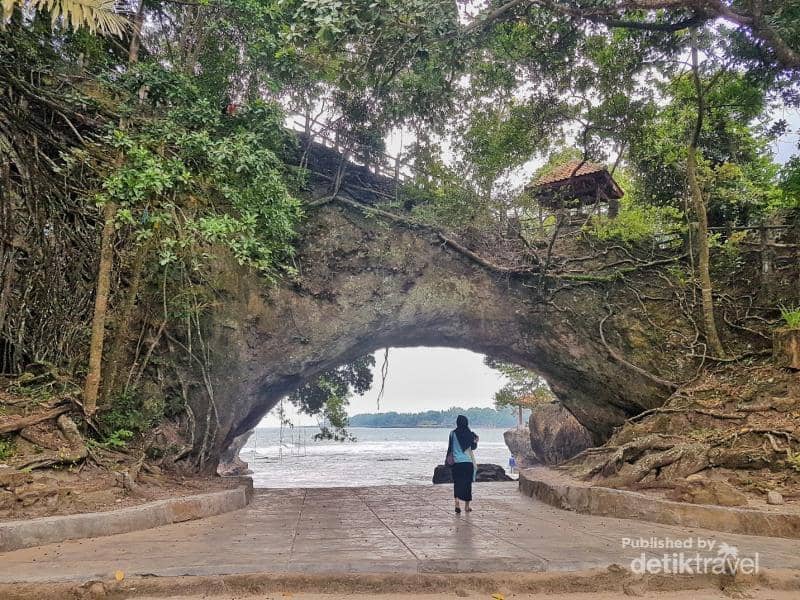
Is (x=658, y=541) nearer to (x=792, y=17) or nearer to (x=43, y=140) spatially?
(x=792, y=17)

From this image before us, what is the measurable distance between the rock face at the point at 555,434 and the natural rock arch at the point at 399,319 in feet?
27.1

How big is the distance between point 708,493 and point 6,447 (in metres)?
8.29

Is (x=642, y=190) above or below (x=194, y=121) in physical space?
above

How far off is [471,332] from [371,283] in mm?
2690

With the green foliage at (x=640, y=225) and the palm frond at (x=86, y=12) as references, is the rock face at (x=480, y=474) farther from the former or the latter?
the palm frond at (x=86, y=12)

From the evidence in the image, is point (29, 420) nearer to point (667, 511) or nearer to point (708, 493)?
point (667, 511)

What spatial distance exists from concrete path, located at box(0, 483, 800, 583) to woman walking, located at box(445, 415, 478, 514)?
0.91 ft

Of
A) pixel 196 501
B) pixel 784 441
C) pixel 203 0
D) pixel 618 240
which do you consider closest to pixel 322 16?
pixel 203 0

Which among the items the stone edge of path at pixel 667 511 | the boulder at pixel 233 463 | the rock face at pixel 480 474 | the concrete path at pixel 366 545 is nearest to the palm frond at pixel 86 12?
the concrete path at pixel 366 545

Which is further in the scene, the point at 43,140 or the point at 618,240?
the point at 618,240

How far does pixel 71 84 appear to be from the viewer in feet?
26.2

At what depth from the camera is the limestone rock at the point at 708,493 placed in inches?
230

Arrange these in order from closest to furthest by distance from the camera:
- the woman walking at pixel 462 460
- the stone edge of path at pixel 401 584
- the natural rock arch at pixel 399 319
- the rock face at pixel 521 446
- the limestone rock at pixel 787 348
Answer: the stone edge of path at pixel 401 584 → the woman walking at pixel 462 460 → the limestone rock at pixel 787 348 → the natural rock arch at pixel 399 319 → the rock face at pixel 521 446

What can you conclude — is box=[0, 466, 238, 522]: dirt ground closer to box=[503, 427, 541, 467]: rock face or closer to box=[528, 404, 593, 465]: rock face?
box=[528, 404, 593, 465]: rock face
